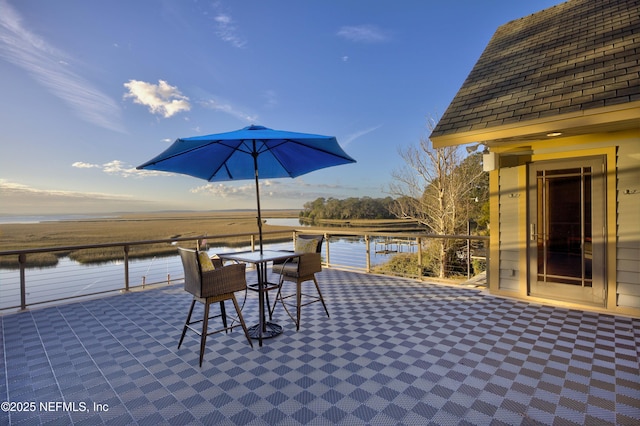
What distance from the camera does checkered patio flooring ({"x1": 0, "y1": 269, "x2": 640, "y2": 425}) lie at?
6.51 ft

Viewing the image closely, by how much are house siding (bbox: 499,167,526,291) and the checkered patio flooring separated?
22.3 inches

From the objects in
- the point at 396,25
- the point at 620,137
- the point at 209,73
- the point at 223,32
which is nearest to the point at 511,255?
the point at 620,137

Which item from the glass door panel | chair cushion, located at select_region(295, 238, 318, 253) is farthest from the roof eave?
chair cushion, located at select_region(295, 238, 318, 253)

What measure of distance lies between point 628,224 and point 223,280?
4.86 meters

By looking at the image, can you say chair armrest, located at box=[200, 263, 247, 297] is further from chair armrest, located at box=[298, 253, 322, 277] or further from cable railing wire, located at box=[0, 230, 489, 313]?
cable railing wire, located at box=[0, 230, 489, 313]

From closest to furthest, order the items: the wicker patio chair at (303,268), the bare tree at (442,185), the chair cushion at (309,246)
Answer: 1. the wicker patio chair at (303,268)
2. the chair cushion at (309,246)
3. the bare tree at (442,185)

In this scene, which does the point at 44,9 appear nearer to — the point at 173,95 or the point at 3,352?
the point at 173,95

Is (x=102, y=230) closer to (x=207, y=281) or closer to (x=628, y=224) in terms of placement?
(x=207, y=281)

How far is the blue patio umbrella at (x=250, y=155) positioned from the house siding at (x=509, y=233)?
2.60m

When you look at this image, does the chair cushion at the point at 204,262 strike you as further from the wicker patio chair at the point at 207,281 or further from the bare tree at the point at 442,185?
the bare tree at the point at 442,185

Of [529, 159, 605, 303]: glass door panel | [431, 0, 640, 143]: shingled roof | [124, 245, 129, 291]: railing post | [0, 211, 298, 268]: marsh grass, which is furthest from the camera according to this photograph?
[0, 211, 298, 268]: marsh grass

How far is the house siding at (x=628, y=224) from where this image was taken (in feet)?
12.1

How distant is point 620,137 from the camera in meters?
3.77

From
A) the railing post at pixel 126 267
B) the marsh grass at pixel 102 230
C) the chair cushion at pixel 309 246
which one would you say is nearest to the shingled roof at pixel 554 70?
the chair cushion at pixel 309 246
